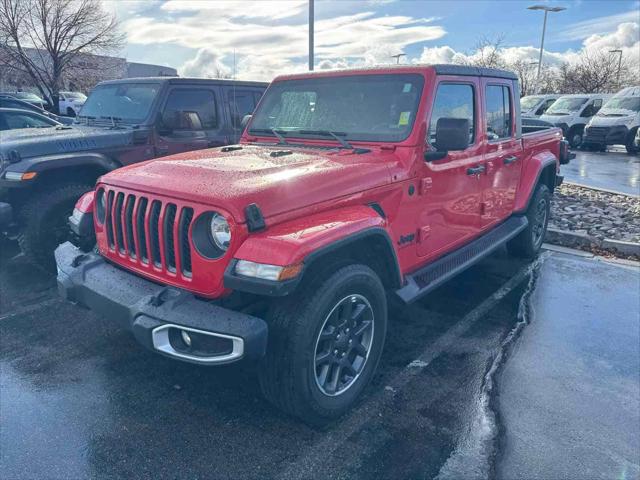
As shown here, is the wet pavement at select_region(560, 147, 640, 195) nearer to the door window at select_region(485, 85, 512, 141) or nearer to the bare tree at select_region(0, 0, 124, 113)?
the door window at select_region(485, 85, 512, 141)

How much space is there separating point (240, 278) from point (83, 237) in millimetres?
1702

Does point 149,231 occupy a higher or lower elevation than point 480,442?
higher

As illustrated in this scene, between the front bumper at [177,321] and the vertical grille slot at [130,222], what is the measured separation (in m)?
0.19

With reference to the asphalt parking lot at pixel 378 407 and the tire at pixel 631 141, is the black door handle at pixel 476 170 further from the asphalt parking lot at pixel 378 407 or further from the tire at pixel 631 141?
the tire at pixel 631 141

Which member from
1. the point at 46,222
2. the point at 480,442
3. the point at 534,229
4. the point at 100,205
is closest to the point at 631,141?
the point at 534,229

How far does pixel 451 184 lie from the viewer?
389cm

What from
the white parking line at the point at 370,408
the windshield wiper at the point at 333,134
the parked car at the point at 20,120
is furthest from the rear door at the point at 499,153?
the parked car at the point at 20,120

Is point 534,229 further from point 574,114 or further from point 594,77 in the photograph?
point 594,77

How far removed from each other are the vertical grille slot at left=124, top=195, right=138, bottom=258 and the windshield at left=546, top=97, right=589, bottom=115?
20.0 m

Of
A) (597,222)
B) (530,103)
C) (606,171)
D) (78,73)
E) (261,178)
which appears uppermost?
(78,73)

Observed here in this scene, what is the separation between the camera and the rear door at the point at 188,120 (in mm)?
5887

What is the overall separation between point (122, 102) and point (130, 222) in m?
3.76

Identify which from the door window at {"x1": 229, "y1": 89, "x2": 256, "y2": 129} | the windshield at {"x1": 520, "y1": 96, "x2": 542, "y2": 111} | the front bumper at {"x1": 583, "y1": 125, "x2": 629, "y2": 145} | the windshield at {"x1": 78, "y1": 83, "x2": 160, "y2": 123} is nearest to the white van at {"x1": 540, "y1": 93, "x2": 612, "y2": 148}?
the front bumper at {"x1": 583, "y1": 125, "x2": 629, "y2": 145}

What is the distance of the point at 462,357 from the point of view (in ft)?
12.2
